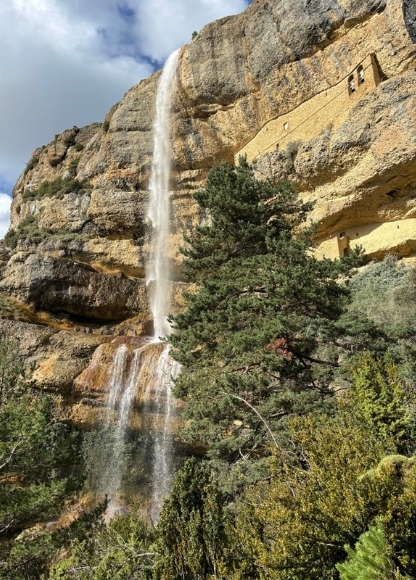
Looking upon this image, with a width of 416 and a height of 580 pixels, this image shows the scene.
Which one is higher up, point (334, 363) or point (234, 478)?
point (334, 363)

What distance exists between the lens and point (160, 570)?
401cm

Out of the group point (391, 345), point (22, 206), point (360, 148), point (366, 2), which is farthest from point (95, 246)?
point (391, 345)

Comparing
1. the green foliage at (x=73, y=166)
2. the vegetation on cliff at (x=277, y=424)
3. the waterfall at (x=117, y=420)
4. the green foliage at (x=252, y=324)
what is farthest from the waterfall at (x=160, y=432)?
the green foliage at (x=73, y=166)

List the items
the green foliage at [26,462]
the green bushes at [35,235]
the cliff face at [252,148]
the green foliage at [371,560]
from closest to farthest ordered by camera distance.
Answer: the green foliage at [371,560]
the green foliage at [26,462]
the cliff face at [252,148]
the green bushes at [35,235]

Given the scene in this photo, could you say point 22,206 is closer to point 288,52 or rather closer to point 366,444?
point 288,52

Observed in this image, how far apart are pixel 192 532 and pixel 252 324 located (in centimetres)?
631

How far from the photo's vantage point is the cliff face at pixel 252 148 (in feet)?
58.6

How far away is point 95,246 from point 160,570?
23.4 metres

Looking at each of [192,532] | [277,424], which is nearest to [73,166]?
[277,424]

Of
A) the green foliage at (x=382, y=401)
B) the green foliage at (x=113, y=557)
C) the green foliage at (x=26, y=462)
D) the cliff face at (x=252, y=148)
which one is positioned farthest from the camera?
the cliff face at (x=252, y=148)

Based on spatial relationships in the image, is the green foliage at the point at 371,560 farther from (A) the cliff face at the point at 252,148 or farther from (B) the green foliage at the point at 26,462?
(A) the cliff face at the point at 252,148

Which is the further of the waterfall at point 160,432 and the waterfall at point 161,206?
the waterfall at point 161,206

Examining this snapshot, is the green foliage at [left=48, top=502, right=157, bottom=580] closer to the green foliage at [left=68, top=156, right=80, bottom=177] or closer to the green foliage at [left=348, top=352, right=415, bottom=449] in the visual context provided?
the green foliage at [left=348, top=352, right=415, bottom=449]

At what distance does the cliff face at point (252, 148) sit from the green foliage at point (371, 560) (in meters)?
15.9
